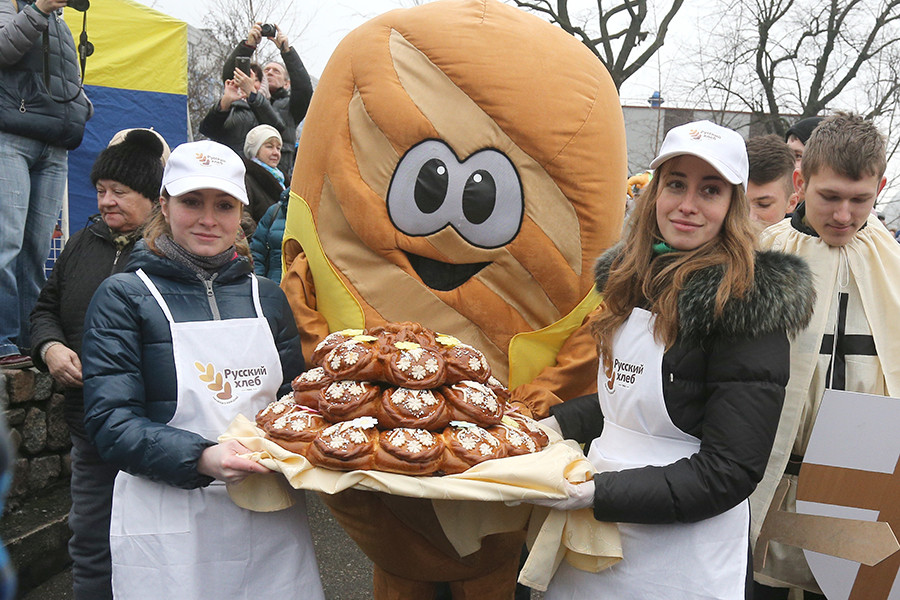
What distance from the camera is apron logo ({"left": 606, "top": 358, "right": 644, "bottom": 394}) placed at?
196 cm

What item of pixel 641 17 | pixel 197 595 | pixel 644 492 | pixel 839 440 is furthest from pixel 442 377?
pixel 641 17

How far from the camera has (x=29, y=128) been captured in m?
3.87

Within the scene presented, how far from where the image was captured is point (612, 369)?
6.82ft

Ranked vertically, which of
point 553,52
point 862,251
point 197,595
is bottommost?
point 197,595

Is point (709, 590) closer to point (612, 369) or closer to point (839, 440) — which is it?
point (612, 369)

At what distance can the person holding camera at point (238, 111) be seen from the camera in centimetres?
593

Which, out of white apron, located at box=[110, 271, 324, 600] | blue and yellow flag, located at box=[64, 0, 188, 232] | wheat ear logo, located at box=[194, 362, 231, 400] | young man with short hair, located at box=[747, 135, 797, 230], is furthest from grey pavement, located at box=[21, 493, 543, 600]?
blue and yellow flag, located at box=[64, 0, 188, 232]

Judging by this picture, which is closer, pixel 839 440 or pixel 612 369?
pixel 612 369

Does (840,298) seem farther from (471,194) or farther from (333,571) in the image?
(333,571)

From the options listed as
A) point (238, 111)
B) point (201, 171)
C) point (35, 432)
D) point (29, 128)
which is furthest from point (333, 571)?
point (238, 111)

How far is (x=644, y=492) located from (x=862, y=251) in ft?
3.86

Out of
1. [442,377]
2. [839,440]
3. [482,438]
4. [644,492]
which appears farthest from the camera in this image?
[839,440]

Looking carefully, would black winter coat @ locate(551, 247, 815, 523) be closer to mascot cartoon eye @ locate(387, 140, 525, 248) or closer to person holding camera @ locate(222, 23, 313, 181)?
mascot cartoon eye @ locate(387, 140, 525, 248)

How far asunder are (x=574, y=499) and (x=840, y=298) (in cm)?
117
